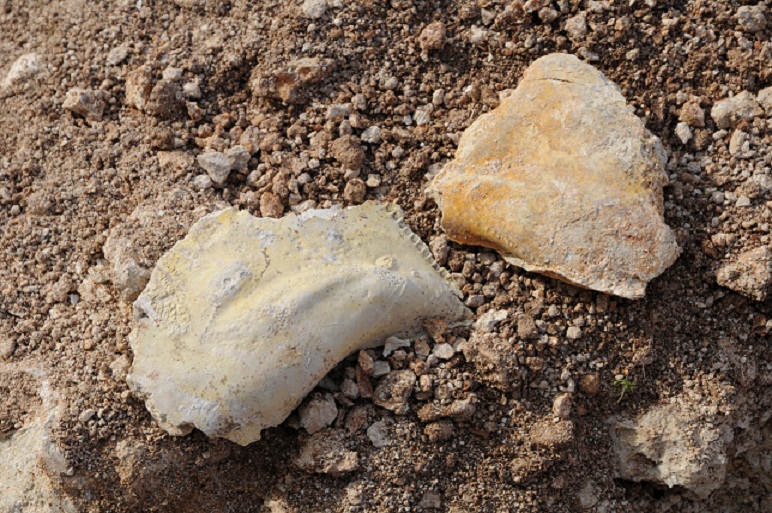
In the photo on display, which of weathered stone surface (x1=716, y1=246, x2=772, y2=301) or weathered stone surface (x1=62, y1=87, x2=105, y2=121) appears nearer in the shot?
weathered stone surface (x1=716, y1=246, x2=772, y2=301)

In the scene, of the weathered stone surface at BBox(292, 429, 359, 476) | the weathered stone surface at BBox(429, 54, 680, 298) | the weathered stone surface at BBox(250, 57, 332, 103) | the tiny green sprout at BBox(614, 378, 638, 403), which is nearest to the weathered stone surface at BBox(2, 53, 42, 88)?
the weathered stone surface at BBox(250, 57, 332, 103)

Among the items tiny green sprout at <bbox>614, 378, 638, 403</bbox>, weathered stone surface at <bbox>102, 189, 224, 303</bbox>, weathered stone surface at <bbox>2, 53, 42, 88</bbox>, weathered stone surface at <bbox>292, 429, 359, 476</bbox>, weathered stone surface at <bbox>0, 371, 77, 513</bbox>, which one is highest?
weathered stone surface at <bbox>2, 53, 42, 88</bbox>

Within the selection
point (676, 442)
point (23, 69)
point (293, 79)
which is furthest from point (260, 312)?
point (23, 69)

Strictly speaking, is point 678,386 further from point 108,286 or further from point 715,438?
point 108,286

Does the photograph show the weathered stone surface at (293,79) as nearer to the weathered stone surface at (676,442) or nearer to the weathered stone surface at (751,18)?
the weathered stone surface at (751,18)

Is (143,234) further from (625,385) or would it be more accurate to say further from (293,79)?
(625,385)

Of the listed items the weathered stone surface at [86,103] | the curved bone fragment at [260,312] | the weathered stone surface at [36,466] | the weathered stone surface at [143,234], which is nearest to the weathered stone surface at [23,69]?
the weathered stone surface at [86,103]

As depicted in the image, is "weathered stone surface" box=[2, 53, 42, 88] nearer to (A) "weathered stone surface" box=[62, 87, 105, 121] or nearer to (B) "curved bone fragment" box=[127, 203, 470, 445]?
(A) "weathered stone surface" box=[62, 87, 105, 121]

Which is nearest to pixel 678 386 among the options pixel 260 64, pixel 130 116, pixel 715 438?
pixel 715 438
